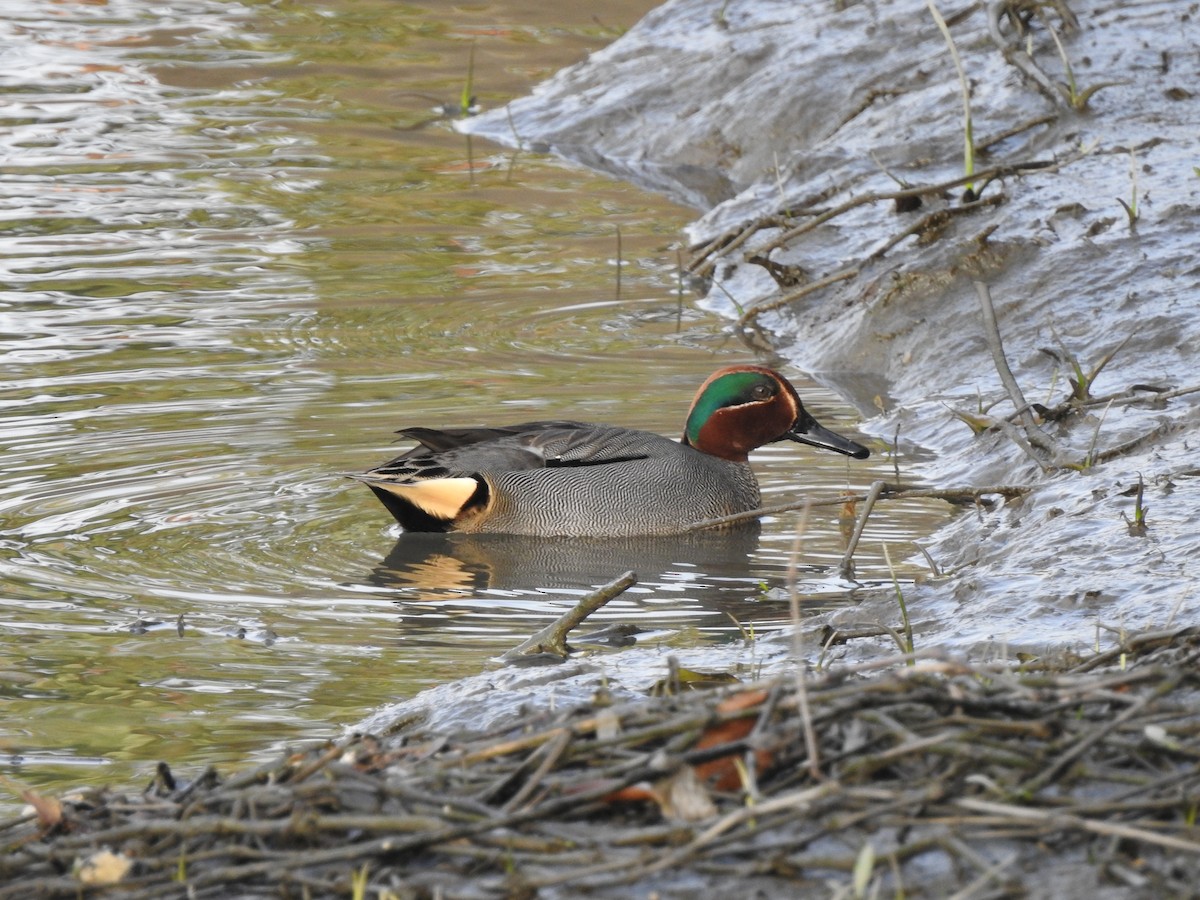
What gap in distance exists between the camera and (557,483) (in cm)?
761

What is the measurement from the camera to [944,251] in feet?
31.0

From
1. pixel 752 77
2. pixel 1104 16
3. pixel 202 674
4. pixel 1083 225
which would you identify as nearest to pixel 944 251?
pixel 1083 225

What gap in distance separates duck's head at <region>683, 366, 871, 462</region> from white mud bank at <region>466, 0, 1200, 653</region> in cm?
50

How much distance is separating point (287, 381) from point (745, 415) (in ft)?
7.47

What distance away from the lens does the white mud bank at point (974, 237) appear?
5.95 m

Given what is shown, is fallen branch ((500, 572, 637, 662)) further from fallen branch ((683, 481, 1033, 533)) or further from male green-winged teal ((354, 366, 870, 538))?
male green-winged teal ((354, 366, 870, 538))

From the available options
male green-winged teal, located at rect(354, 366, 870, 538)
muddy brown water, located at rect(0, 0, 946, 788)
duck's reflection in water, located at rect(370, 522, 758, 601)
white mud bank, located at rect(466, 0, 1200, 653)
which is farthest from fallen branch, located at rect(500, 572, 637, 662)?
male green-winged teal, located at rect(354, 366, 870, 538)

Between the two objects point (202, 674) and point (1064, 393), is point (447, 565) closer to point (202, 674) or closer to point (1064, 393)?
point (202, 674)

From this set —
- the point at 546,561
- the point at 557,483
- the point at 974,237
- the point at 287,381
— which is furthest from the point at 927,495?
the point at 287,381

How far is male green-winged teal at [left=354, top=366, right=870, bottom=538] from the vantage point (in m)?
7.51

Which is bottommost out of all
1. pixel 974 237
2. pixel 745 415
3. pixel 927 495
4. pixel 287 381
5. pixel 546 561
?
pixel 546 561

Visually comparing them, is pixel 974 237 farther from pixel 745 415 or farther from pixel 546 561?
pixel 546 561

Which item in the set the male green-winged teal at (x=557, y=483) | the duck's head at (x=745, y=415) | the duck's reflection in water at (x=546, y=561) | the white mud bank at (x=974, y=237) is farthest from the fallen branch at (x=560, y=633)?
the duck's head at (x=745, y=415)

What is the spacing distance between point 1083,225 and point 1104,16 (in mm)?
3303
